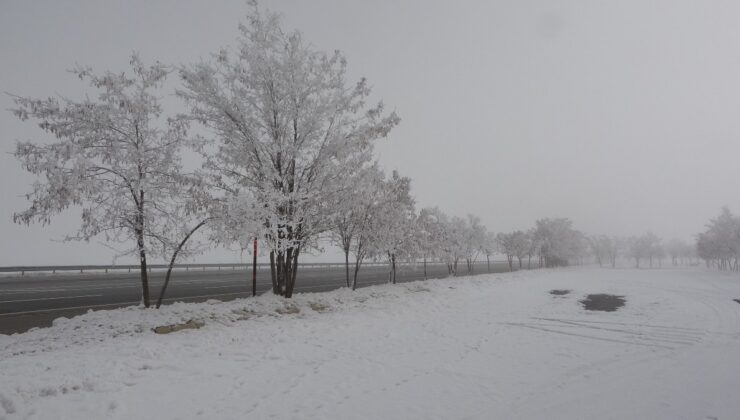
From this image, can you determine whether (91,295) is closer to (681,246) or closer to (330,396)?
(330,396)

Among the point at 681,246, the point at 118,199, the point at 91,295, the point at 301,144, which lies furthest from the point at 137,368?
the point at 681,246

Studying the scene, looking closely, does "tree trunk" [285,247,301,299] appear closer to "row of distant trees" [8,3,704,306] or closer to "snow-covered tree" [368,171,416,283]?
"row of distant trees" [8,3,704,306]

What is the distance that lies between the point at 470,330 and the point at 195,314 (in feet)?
24.9

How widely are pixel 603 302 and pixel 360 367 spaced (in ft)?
47.8

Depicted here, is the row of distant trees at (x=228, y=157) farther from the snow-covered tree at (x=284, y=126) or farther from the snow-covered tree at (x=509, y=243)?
the snow-covered tree at (x=509, y=243)

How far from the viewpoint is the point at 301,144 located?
470 inches

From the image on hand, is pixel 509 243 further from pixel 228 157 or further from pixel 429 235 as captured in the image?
pixel 228 157

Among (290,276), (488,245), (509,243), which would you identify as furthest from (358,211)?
(509,243)

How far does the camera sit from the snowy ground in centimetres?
489

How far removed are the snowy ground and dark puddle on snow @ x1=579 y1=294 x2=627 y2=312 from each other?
3.06 meters

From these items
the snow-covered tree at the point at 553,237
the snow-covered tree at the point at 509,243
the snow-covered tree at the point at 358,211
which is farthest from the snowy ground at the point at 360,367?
the snow-covered tree at the point at 553,237

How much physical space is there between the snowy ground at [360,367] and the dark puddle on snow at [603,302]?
3.06 metres

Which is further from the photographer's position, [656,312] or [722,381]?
[656,312]

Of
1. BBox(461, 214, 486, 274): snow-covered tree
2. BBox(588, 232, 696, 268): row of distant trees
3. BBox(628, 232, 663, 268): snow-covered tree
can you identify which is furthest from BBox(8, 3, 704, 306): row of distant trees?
BBox(628, 232, 663, 268): snow-covered tree
